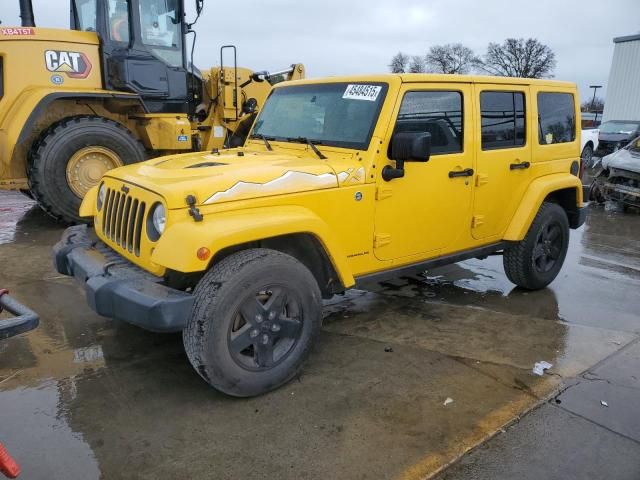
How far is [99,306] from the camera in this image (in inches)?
117

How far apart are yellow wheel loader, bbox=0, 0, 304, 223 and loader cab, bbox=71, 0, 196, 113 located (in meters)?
0.01

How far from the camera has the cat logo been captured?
6.90 m

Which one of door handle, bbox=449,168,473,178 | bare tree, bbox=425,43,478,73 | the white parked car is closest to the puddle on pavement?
door handle, bbox=449,168,473,178

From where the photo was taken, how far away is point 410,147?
3490 mm

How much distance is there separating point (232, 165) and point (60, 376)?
5.67ft

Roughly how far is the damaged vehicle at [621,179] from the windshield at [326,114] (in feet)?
24.3

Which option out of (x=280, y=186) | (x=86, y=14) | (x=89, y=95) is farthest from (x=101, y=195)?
(x=86, y=14)

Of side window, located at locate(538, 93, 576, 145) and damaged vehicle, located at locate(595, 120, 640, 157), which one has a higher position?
side window, located at locate(538, 93, 576, 145)

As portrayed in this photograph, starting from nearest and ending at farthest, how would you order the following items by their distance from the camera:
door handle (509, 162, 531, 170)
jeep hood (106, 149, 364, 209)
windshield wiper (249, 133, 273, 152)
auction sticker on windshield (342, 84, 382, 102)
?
jeep hood (106, 149, 364, 209) → auction sticker on windshield (342, 84, 382, 102) → windshield wiper (249, 133, 273, 152) → door handle (509, 162, 531, 170)

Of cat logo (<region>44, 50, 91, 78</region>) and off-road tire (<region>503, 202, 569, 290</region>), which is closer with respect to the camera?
off-road tire (<region>503, 202, 569, 290</region>)

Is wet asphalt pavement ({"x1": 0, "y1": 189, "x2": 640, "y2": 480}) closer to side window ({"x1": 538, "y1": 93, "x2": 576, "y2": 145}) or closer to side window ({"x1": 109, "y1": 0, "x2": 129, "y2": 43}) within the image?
side window ({"x1": 538, "y1": 93, "x2": 576, "y2": 145})

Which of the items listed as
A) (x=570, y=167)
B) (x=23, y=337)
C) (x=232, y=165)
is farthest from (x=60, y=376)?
(x=570, y=167)

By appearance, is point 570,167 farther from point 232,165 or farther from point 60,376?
point 60,376

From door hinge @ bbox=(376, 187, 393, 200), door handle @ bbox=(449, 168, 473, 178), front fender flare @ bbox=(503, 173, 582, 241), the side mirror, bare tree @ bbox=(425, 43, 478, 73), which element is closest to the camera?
the side mirror
